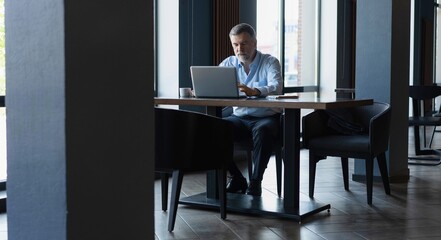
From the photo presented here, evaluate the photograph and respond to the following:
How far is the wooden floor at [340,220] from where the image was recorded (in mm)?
4246

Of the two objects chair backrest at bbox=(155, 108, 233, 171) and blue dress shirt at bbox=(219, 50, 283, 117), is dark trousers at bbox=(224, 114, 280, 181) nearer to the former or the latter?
blue dress shirt at bbox=(219, 50, 283, 117)

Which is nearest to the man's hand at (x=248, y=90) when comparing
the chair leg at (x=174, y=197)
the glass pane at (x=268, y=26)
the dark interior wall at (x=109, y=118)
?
the chair leg at (x=174, y=197)

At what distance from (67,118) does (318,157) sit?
3.43 meters

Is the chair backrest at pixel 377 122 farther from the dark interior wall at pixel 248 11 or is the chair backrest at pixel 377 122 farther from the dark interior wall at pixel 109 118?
the dark interior wall at pixel 109 118

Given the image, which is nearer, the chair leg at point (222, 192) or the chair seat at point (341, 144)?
the chair leg at point (222, 192)

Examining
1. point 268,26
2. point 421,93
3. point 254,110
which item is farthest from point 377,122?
point 268,26

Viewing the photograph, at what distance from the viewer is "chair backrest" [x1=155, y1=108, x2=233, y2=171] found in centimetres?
428

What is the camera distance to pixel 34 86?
2266 millimetres

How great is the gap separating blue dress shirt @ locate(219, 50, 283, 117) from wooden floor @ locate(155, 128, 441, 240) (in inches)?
31.5

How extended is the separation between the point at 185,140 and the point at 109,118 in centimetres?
193

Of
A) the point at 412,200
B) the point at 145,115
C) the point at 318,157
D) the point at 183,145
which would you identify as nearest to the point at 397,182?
the point at 412,200

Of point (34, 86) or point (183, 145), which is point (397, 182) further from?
point (34, 86)

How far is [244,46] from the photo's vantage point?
210 inches

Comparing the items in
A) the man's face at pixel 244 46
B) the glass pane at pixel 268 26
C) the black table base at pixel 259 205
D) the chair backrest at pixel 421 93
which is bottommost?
the black table base at pixel 259 205
